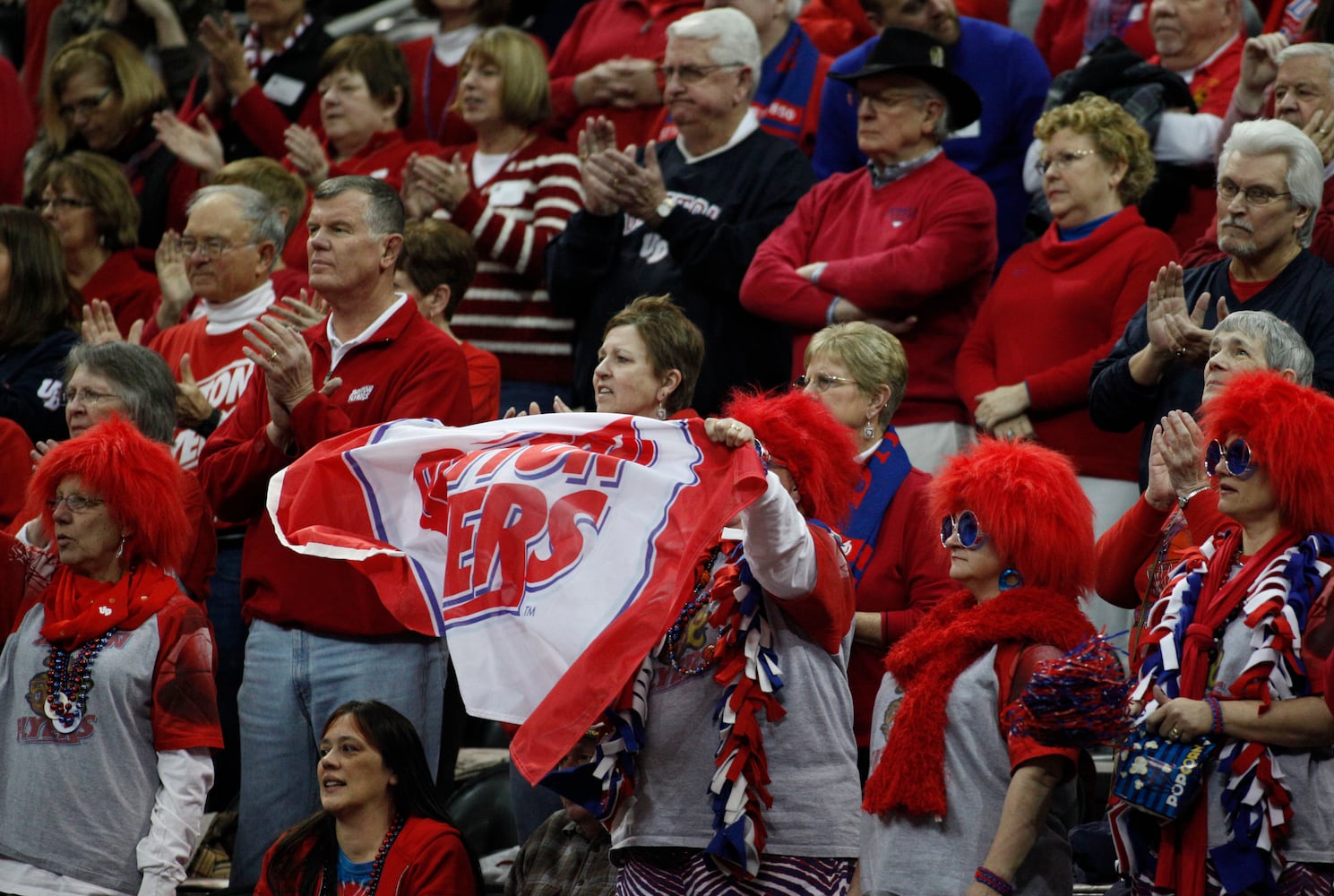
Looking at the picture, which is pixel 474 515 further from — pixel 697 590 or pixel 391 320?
pixel 391 320

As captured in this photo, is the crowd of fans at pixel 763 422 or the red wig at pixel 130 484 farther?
the red wig at pixel 130 484

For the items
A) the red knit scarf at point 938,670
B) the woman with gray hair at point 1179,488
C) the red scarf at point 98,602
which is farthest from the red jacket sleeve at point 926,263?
the red scarf at point 98,602

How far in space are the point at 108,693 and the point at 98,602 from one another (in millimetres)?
250

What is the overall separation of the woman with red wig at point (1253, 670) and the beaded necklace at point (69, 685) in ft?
8.43

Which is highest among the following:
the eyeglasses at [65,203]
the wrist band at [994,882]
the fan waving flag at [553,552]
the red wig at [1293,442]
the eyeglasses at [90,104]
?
the red wig at [1293,442]

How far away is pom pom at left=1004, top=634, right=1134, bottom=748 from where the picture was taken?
3697mm

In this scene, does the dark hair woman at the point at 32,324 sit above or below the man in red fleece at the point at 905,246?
below

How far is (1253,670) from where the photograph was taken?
3.76 m

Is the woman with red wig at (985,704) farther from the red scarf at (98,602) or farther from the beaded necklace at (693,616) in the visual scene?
the red scarf at (98,602)

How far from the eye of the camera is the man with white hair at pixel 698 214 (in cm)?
603

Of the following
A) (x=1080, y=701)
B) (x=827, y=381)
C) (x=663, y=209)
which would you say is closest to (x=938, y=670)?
(x=1080, y=701)

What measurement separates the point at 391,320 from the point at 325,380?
0.25 m

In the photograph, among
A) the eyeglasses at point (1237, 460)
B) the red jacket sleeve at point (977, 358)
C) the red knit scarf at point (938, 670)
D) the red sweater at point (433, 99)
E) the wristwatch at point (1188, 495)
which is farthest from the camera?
the red sweater at point (433, 99)

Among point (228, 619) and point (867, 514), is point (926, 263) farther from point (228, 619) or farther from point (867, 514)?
point (228, 619)
